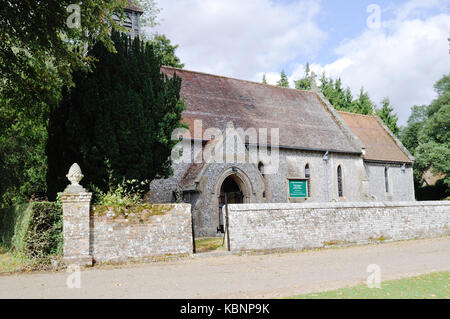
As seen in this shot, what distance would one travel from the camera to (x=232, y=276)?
963 centimetres

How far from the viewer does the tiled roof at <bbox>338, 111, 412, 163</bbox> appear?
29900mm

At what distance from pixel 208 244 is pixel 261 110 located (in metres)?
12.0

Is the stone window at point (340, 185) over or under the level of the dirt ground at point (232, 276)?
over

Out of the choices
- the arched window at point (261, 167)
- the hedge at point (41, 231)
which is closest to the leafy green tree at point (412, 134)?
the arched window at point (261, 167)

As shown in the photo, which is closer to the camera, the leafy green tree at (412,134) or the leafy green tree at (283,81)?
the leafy green tree at (412,134)

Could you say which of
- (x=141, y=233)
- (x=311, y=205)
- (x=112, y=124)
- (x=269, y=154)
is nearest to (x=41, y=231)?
(x=141, y=233)

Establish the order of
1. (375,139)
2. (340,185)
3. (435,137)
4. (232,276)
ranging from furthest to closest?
(435,137) < (375,139) < (340,185) < (232,276)

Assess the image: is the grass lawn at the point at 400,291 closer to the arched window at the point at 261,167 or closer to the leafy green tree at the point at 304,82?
the arched window at the point at 261,167

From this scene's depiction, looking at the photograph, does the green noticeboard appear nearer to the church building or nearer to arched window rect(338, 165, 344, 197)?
the church building

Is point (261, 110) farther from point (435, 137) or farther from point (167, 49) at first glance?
point (435, 137)

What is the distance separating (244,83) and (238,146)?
1014 cm

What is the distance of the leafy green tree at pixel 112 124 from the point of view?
42.8 feet

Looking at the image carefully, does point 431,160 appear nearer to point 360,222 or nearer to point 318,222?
point 360,222

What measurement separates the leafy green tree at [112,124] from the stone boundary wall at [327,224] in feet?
11.8
